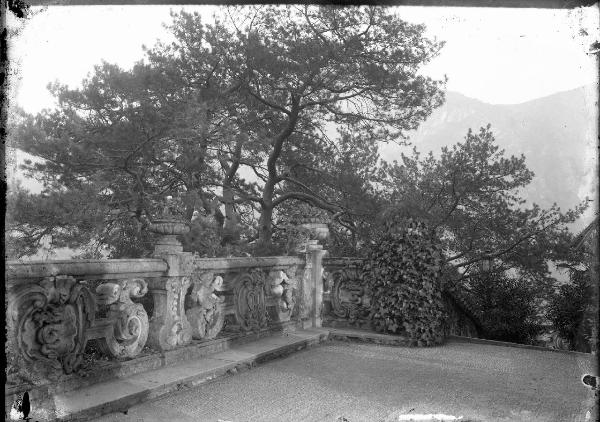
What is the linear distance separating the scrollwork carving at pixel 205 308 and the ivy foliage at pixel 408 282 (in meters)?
2.72

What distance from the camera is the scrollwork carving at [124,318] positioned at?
160 inches

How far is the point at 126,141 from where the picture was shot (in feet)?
28.7

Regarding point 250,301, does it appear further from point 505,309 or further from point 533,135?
point 533,135

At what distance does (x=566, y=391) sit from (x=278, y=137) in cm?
816

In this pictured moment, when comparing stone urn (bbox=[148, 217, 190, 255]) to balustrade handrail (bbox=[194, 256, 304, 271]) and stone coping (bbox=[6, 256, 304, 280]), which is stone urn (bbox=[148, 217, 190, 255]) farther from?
balustrade handrail (bbox=[194, 256, 304, 271])

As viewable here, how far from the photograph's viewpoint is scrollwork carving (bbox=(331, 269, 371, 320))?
24.4ft

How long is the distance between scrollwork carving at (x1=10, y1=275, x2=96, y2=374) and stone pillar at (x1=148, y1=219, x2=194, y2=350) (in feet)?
2.83

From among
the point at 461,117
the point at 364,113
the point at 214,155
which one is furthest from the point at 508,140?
the point at 214,155

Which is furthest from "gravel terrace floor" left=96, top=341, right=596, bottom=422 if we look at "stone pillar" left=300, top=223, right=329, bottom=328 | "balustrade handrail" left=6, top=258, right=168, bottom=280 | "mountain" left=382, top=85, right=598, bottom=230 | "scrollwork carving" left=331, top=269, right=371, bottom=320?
"mountain" left=382, top=85, right=598, bottom=230

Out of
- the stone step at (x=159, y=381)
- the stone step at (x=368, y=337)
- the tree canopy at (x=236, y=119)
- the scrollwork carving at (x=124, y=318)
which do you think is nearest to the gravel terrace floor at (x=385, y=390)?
the stone step at (x=159, y=381)

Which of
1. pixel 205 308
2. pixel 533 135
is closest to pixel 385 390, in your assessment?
pixel 205 308

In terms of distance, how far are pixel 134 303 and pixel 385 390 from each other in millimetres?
2394

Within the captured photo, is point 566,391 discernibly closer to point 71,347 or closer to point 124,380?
point 124,380

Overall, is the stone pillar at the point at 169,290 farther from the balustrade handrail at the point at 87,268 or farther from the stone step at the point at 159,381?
the stone step at the point at 159,381
